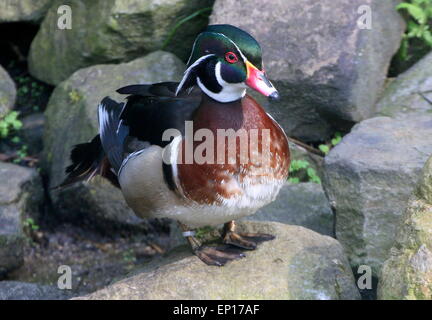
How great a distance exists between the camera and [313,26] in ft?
14.8

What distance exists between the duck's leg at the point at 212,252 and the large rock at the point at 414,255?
32.3 inches

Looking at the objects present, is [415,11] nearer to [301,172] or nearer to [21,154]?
[301,172]

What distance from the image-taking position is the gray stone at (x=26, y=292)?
3816 millimetres

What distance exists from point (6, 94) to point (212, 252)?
2594 mm

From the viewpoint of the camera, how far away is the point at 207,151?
2.96 metres

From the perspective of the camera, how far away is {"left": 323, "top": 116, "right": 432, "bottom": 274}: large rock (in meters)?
3.53

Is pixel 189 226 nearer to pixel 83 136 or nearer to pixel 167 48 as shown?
pixel 83 136

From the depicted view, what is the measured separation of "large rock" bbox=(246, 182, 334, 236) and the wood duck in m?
0.74

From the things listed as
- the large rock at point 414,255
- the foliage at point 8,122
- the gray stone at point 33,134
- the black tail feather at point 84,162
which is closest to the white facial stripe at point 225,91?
the large rock at point 414,255

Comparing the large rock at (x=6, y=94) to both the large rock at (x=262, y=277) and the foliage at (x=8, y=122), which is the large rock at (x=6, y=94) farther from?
the large rock at (x=262, y=277)

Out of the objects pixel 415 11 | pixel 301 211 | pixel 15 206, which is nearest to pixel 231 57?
pixel 301 211

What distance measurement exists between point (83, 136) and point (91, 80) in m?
0.45

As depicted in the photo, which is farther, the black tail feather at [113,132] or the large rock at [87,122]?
the large rock at [87,122]
